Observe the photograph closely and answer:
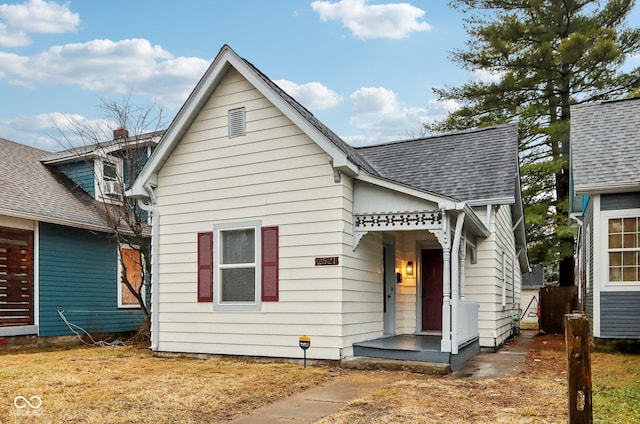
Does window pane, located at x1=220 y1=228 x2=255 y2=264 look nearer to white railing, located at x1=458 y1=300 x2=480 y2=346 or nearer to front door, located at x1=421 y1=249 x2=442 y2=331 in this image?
white railing, located at x1=458 y1=300 x2=480 y2=346

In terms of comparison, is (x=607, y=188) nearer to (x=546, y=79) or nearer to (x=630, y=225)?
(x=630, y=225)

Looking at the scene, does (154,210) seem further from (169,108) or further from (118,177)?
(169,108)

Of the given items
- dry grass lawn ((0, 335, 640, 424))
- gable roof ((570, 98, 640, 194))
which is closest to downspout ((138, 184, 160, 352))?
dry grass lawn ((0, 335, 640, 424))

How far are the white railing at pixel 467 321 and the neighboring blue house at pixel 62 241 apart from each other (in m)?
9.15

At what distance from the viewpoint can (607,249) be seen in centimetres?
1070

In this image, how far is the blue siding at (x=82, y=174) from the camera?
15.8m

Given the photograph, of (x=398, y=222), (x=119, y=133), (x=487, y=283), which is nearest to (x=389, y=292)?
(x=487, y=283)

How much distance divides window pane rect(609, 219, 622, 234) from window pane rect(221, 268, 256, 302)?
22.9 ft

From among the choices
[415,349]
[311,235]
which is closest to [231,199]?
[311,235]

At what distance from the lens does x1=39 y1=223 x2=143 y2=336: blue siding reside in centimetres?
1332

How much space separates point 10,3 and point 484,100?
16.1 meters

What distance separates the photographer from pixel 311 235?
925 cm

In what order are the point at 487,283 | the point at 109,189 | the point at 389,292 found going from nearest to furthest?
the point at 487,283 → the point at 389,292 → the point at 109,189

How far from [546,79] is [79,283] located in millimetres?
17001
